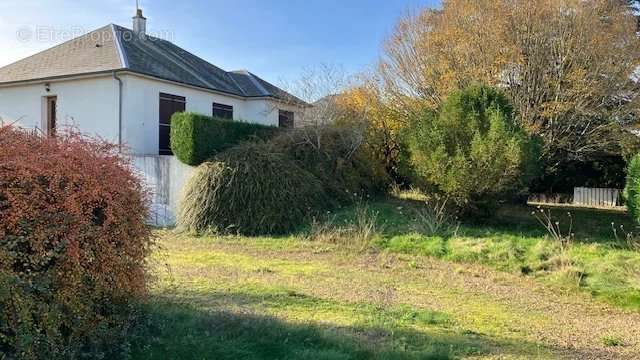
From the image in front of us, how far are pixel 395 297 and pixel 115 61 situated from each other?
47.0ft

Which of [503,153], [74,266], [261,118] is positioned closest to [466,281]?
[503,153]

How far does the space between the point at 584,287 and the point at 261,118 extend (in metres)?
17.3

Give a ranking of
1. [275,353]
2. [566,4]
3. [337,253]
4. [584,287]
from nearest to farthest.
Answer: [275,353], [584,287], [337,253], [566,4]

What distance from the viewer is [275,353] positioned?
4.25 metres

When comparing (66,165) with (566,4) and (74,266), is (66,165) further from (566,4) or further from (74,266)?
(566,4)

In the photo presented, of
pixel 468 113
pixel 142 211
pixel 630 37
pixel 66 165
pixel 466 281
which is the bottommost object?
pixel 466 281

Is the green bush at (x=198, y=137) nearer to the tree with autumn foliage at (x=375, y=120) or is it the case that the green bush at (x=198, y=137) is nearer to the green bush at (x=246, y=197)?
the green bush at (x=246, y=197)

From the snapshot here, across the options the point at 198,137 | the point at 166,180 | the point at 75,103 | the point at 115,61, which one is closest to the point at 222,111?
the point at 115,61

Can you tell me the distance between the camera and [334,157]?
50.5ft

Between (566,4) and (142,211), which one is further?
(566,4)

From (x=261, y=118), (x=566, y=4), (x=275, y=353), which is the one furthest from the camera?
(x=261, y=118)

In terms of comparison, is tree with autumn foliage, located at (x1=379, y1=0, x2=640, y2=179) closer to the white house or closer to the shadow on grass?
the white house

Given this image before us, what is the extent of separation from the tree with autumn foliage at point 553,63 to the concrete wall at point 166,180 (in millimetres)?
7669

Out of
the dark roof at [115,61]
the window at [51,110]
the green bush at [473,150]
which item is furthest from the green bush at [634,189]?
the window at [51,110]
